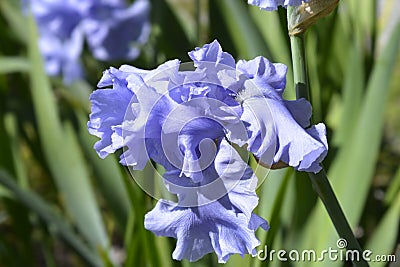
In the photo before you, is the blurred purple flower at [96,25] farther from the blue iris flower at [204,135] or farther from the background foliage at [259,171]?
the blue iris flower at [204,135]

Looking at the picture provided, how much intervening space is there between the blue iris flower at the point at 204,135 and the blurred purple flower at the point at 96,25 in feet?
2.77

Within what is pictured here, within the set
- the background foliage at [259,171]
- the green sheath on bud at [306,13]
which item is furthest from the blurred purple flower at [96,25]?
the green sheath on bud at [306,13]

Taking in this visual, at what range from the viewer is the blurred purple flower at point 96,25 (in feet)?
4.23

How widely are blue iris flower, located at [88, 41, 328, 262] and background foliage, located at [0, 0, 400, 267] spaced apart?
0.25ft

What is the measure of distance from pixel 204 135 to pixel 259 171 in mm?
86

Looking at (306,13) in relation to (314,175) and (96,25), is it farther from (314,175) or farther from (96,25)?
(96,25)

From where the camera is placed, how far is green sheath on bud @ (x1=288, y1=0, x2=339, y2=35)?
48 cm

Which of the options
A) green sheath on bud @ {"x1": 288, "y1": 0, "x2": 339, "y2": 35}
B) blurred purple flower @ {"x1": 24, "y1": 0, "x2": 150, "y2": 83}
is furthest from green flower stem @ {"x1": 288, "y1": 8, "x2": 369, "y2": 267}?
blurred purple flower @ {"x1": 24, "y1": 0, "x2": 150, "y2": 83}

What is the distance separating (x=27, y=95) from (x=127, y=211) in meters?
0.53

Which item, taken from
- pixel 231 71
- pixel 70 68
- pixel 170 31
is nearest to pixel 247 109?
pixel 231 71

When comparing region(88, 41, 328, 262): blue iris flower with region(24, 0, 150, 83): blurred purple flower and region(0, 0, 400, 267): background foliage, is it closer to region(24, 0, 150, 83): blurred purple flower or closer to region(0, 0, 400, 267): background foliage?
region(0, 0, 400, 267): background foliage

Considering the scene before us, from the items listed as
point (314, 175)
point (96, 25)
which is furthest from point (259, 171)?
point (96, 25)

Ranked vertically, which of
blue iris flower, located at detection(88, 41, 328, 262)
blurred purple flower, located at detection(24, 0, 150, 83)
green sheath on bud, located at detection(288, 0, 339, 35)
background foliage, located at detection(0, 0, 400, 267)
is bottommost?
background foliage, located at detection(0, 0, 400, 267)

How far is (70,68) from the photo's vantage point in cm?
133
